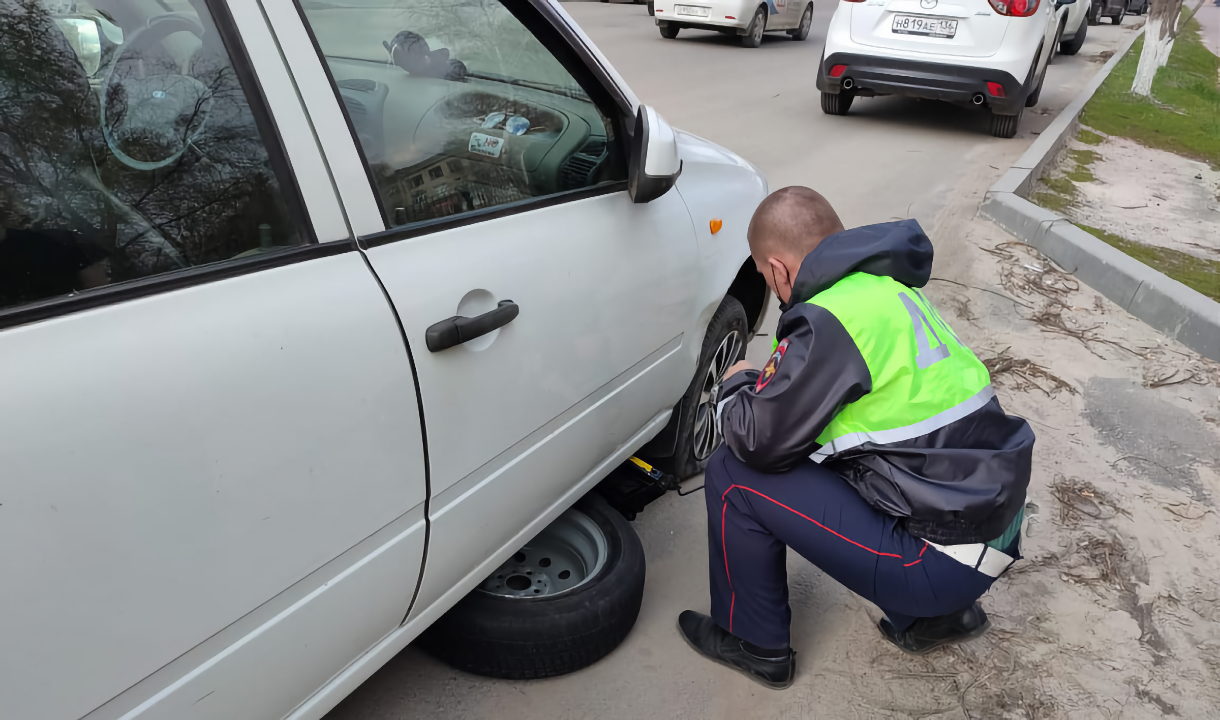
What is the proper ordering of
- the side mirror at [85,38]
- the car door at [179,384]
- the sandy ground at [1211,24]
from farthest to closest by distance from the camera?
the sandy ground at [1211,24]
the side mirror at [85,38]
the car door at [179,384]

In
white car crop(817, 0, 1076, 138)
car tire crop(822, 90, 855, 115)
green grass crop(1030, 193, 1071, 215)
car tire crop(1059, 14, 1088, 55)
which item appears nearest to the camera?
green grass crop(1030, 193, 1071, 215)

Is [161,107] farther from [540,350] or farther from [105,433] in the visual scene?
[540,350]

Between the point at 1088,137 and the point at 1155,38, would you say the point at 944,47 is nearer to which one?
the point at 1088,137

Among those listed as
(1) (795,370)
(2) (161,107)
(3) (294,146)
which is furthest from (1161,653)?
(2) (161,107)

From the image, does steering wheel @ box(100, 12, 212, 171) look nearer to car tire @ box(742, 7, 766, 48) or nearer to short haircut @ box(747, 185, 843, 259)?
short haircut @ box(747, 185, 843, 259)

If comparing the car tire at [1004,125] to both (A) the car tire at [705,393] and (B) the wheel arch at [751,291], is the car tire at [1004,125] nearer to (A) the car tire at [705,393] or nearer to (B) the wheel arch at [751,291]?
(B) the wheel arch at [751,291]

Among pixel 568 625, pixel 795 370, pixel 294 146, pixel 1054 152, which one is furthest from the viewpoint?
pixel 1054 152

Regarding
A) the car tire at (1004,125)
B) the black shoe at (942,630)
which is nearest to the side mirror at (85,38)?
the black shoe at (942,630)

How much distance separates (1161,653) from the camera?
8.31 ft

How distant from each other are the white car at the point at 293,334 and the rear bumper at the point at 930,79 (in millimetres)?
6980

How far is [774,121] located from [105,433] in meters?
8.57

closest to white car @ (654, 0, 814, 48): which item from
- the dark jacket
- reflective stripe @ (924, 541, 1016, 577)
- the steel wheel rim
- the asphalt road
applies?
the asphalt road

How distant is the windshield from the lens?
5.44 feet

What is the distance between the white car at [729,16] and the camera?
1330 centimetres
